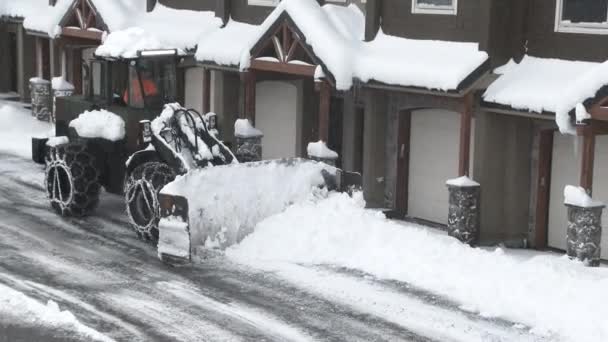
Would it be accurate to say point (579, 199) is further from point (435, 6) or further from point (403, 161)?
point (403, 161)

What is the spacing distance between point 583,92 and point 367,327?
18.5ft

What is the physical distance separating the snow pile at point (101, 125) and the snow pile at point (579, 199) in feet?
22.8

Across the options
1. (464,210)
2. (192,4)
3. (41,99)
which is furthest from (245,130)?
(41,99)

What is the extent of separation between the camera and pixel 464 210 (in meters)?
16.4

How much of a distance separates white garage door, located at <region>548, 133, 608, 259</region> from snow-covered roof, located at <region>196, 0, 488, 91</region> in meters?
2.10

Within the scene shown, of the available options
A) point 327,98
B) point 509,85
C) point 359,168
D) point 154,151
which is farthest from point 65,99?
point 509,85

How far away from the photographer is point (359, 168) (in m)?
20.5

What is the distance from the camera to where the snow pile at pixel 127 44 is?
15.5 metres

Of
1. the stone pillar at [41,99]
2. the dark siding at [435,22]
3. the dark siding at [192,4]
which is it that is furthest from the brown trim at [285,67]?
the stone pillar at [41,99]

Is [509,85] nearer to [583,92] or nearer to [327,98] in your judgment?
[583,92]

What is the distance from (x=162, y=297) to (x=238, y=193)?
258cm

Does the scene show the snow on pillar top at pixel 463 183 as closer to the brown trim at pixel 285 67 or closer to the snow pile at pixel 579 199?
the snow pile at pixel 579 199

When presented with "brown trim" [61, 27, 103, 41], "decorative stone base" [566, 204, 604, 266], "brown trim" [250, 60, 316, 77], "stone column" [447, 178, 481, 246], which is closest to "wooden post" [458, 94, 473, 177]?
"stone column" [447, 178, 481, 246]

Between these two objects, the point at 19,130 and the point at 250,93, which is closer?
Result: the point at 250,93
